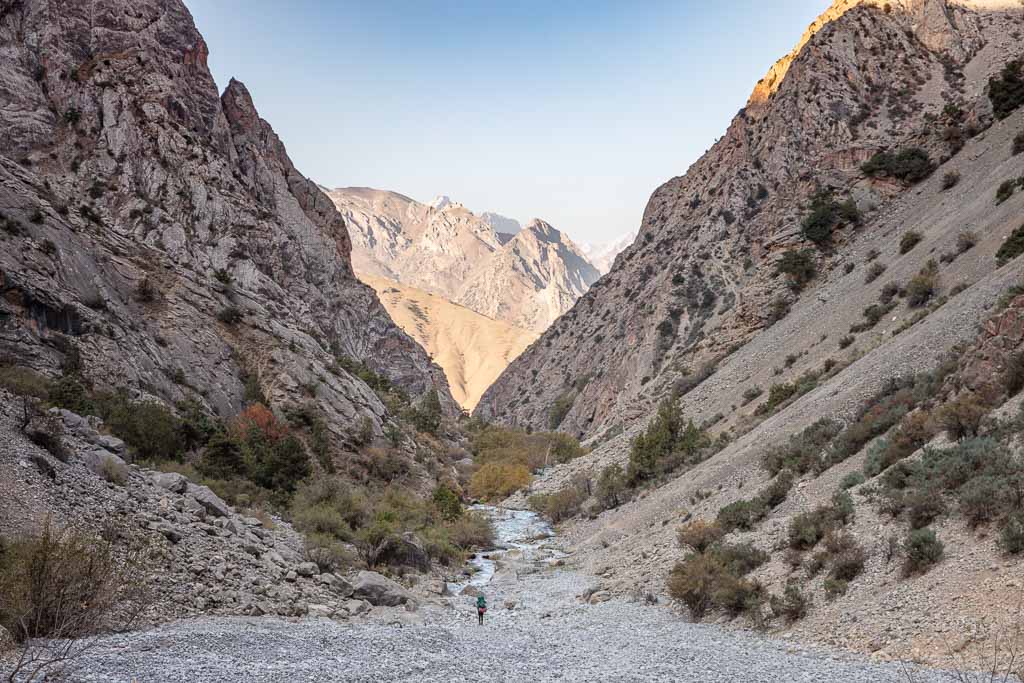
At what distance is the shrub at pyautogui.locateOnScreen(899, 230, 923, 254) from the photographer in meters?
37.5

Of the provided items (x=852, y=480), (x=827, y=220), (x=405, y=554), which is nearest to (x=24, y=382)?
(x=405, y=554)

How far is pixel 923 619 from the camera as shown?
10039mm

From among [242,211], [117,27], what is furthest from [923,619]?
[117,27]

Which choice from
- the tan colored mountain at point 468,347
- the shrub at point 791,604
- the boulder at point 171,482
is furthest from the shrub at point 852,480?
the tan colored mountain at point 468,347

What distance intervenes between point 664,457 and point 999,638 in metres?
25.2

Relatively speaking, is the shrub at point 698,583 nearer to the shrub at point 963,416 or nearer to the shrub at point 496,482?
the shrub at point 963,416

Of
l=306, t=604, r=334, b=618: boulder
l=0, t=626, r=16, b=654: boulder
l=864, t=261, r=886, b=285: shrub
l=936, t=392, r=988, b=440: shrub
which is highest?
l=864, t=261, r=886, b=285: shrub

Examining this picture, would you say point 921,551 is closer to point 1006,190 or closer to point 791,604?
point 791,604

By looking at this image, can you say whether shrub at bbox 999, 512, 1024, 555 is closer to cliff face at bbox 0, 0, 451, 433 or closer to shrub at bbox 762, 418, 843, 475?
shrub at bbox 762, 418, 843, 475

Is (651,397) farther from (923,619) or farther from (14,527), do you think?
(14,527)

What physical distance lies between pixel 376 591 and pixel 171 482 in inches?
239

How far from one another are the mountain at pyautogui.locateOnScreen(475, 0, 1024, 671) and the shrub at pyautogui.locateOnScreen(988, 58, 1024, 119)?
0.55 ft

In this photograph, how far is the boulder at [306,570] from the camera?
16297mm

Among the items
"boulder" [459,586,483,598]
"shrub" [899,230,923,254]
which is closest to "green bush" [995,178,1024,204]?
"shrub" [899,230,923,254]
